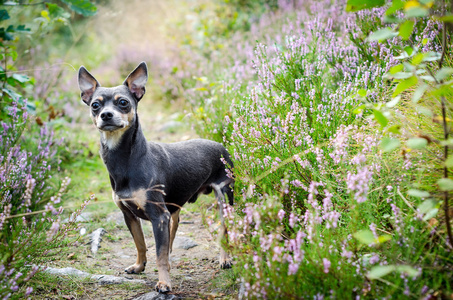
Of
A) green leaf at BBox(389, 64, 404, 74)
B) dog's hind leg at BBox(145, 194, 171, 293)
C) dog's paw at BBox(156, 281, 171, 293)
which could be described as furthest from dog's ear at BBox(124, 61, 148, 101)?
green leaf at BBox(389, 64, 404, 74)

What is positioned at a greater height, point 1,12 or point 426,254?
point 1,12

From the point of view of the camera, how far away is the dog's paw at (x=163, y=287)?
2.96m

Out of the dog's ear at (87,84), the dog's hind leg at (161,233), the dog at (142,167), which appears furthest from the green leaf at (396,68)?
the dog's ear at (87,84)

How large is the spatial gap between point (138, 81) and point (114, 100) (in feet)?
1.19

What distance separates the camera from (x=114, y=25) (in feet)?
50.6

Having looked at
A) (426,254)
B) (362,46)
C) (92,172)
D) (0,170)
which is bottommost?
(92,172)

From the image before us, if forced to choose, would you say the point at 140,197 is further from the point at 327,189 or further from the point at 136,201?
the point at 327,189

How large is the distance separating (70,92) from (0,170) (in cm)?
612

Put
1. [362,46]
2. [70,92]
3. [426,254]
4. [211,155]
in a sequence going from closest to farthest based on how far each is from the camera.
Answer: [426,254] < [211,155] < [362,46] < [70,92]

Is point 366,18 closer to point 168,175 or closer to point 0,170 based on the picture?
point 168,175

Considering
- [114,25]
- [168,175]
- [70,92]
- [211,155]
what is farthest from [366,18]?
[114,25]

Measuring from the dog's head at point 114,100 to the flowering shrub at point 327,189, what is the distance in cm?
95

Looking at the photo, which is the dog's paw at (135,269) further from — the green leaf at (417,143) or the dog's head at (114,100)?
the green leaf at (417,143)

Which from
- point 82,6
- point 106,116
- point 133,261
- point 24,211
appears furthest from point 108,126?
point 82,6
